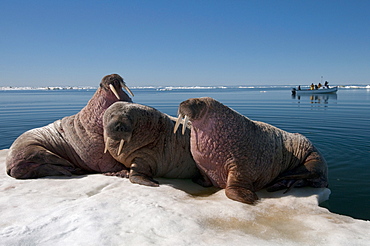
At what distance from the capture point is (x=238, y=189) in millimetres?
3678

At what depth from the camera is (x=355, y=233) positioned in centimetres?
260

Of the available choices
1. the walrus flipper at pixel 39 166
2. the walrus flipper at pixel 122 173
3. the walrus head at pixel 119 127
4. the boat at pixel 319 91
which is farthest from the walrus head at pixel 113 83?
the boat at pixel 319 91

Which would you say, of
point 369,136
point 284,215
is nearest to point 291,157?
point 284,215

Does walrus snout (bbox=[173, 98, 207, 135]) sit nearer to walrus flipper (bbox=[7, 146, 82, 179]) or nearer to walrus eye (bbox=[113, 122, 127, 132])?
walrus eye (bbox=[113, 122, 127, 132])

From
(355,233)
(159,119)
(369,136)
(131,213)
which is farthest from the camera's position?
(369,136)

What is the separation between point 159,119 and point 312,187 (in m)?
2.32

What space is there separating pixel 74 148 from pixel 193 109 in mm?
2304

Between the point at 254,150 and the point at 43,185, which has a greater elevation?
the point at 254,150

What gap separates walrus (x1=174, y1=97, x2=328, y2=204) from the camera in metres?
3.74

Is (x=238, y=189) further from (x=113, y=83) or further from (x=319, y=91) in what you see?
(x=319, y=91)

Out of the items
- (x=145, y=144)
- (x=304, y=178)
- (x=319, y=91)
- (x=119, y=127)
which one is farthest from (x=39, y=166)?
(x=319, y=91)

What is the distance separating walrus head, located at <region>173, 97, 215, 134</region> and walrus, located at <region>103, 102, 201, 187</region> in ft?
2.46

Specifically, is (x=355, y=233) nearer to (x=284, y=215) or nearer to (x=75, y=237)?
(x=284, y=215)

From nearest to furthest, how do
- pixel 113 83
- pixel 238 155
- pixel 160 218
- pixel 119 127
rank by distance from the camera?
pixel 160 218 → pixel 238 155 → pixel 119 127 → pixel 113 83
